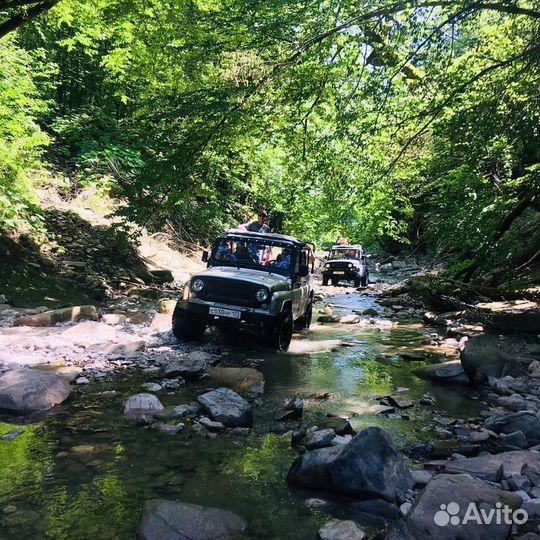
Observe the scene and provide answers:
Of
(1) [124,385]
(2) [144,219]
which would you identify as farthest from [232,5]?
(1) [124,385]

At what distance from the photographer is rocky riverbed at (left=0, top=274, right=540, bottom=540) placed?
340 cm

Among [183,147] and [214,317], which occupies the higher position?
[183,147]

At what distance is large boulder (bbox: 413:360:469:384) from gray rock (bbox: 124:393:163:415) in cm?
428

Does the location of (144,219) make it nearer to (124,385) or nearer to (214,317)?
(214,317)

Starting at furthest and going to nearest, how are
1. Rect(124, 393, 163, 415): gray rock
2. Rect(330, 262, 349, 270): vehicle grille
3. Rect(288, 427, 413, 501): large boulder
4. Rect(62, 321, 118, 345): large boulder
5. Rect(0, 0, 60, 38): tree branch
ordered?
Rect(330, 262, 349, 270): vehicle grille
Rect(0, 0, 60, 38): tree branch
Rect(62, 321, 118, 345): large boulder
Rect(124, 393, 163, 415): gray rock
Rect(288, 427, 413, 501): large boulder

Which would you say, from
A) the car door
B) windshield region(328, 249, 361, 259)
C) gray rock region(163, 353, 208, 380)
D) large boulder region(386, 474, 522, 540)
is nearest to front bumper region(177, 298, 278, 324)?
gray rock region(163, 353, 208, 380)

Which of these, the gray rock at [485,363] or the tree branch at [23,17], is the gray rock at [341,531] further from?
the tree branch at [23,17]

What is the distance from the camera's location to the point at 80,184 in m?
Answer: 17.3

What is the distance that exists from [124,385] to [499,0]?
787 cm

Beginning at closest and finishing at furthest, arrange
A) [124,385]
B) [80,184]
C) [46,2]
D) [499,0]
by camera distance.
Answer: [124,385]
[499,0]
[46,2]
[80,184]

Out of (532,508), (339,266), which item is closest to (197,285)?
(532,508)

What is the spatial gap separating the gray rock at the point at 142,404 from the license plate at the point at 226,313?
272cm

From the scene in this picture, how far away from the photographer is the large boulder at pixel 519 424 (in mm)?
5168

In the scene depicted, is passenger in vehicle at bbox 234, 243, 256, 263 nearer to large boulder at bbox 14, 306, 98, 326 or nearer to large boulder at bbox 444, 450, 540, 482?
large boulder at bbox 14, 306, 98, 326
